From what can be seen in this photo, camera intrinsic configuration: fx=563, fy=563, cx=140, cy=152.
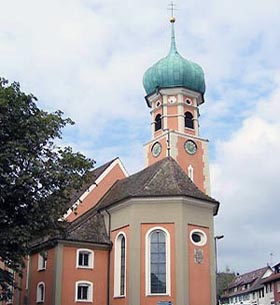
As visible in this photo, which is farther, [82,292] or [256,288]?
[256,288]

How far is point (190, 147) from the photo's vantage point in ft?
186

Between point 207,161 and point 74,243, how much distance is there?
24.8 m

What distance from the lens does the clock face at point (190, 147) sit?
56344 mm

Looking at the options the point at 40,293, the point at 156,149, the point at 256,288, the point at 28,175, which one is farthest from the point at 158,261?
the point at 256,288

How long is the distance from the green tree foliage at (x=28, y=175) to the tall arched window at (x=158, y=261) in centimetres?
1023

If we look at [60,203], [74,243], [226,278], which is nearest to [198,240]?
[74,243]

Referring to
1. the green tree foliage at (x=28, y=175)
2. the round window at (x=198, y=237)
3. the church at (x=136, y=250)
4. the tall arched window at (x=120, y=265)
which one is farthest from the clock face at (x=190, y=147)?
the green tree foliage at (x=28, y=175)

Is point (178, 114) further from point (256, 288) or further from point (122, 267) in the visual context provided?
point (256, 288)

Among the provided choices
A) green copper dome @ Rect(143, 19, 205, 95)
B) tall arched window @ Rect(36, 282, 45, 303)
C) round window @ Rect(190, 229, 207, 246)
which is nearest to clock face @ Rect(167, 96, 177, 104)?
green copper dome @ Rect(143, 19, 205, 95)

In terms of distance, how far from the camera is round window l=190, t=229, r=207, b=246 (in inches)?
1346

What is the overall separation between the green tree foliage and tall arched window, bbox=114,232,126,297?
10859mm

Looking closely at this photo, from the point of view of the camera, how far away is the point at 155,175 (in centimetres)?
3675

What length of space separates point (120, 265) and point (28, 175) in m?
14.0

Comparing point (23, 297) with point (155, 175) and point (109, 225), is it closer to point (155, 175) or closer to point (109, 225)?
point (109, 225)
